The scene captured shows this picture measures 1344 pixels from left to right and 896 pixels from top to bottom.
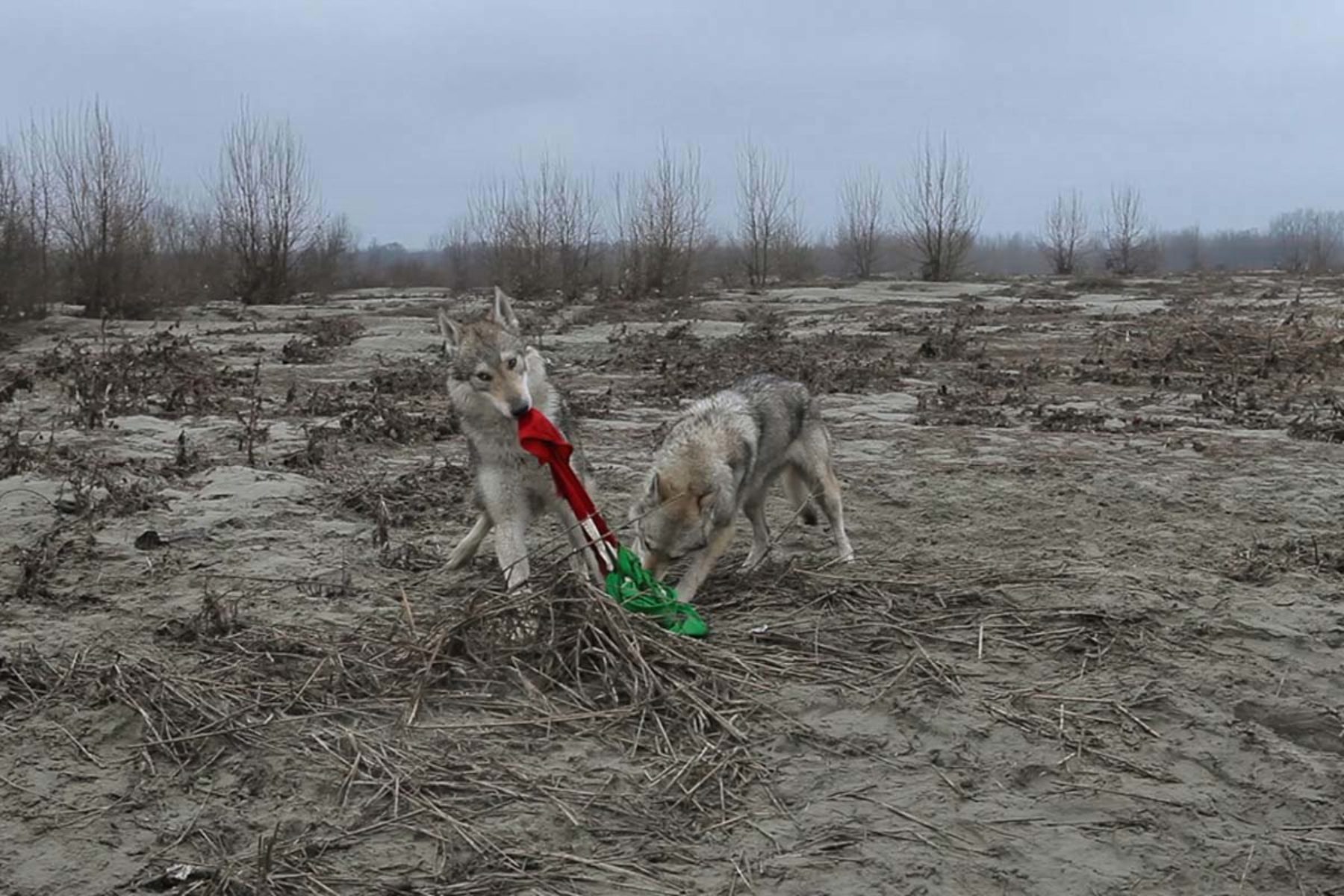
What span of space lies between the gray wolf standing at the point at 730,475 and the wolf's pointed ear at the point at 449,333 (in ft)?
3.95

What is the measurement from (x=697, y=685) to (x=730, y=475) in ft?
5.57

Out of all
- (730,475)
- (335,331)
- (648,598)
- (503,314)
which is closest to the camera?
(648,598)

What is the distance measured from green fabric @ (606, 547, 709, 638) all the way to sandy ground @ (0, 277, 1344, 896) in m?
0.15

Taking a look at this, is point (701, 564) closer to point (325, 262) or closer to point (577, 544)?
point (577, 544)

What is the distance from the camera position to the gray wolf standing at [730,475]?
600cm

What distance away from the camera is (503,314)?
671 cm

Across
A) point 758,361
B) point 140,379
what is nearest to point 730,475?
point 140,379

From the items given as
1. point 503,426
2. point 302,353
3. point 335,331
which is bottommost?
point 503,426

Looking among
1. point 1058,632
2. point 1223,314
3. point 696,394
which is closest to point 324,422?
point 696,394

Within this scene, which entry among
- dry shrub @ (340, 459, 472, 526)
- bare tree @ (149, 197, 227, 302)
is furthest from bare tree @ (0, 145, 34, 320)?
dry shrub @ (340, 459, 472, 526)

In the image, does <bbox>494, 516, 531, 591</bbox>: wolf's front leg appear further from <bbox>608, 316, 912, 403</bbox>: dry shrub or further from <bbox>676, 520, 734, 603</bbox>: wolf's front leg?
<bbox>608, 316, 912, 403</bbox>: dry shrub

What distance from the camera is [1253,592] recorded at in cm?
597

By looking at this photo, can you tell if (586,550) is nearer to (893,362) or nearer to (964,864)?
(964,864)

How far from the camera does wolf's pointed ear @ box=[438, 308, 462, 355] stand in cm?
645
